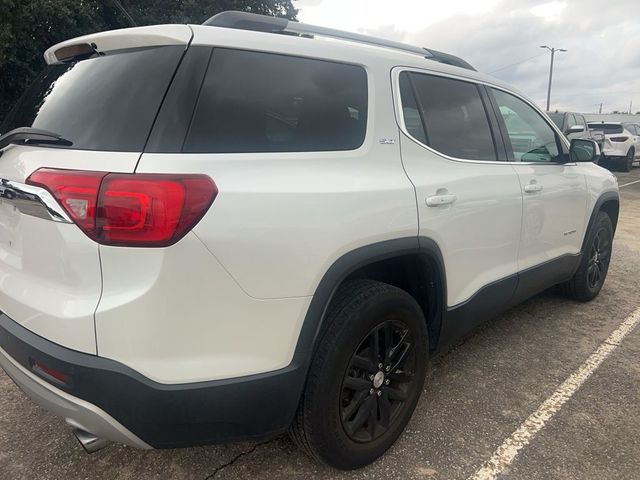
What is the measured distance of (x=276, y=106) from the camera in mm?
1929

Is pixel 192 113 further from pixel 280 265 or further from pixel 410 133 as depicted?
pixel 410 133

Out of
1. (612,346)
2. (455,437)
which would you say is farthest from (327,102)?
(612,346)

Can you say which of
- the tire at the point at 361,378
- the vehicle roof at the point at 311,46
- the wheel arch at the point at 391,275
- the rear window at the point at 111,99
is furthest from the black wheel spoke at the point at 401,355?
the rear window at the point at 111,99

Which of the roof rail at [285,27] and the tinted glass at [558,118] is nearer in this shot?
the roof rail at [285,27]

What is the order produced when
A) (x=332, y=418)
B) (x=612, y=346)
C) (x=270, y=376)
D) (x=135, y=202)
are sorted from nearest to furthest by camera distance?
(x=135, y=202) < (x=270, y=376) < (x=332, y=418) < (x=612, y=346)

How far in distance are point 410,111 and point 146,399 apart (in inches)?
66.7

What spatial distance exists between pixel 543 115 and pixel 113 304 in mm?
3304

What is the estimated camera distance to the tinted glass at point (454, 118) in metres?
2.62

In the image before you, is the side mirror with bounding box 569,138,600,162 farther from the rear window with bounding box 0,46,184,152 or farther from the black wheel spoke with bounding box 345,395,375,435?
the rear window with bounding box 0,46,184,152

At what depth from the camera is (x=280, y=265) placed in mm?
1793

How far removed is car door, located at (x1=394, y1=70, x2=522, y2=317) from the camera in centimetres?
243

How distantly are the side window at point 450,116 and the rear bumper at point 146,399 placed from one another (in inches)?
54.0

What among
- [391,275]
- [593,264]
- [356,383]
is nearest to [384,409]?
[356,383]

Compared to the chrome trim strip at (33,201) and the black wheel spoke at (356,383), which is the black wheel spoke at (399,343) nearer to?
the black wheel spoke at (356,383)
